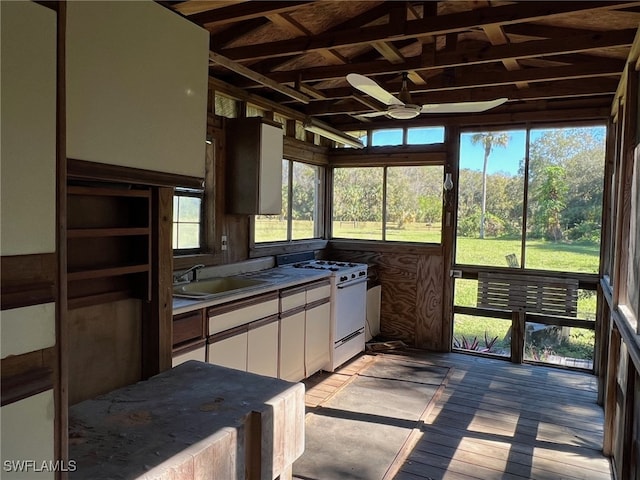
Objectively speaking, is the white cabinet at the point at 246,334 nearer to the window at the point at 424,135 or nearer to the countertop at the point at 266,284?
the countertop at the point at 266,284

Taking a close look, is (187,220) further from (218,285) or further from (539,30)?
(539,30)

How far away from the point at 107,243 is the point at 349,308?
3535 mm

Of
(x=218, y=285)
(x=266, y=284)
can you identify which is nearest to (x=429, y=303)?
(x=266, y=284)

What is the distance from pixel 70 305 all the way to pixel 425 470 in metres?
2.36

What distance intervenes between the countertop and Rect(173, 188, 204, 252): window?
1.93 ft

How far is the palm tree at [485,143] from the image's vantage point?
5172mm

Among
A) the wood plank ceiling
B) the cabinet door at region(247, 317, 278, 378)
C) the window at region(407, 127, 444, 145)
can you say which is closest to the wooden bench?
the window at region(407, 127, 444, 145)

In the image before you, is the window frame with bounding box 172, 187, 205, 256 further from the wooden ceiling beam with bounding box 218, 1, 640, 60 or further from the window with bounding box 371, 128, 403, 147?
the window with bounding box 371, 128, 403, 147

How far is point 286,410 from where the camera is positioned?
5.18 ft

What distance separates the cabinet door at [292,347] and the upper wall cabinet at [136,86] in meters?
2.51

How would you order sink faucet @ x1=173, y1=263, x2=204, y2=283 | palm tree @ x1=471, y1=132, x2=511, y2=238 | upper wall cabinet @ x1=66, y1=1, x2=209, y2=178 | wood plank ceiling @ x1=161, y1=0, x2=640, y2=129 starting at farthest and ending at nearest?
palm tree @ x1=471, y1=132, x2=511, y2=238 → sink faucet @ x1=173, y1=263, x2=204, y2=283 → wood plank ceiling @ x1=161, y1=0, x2=640, y2=129 → upper wall cabinet @ x1=66, y1=1, x2=209, y2=178

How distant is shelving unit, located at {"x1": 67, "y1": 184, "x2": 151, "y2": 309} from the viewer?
1.53 meters

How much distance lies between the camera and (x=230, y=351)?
3.22m

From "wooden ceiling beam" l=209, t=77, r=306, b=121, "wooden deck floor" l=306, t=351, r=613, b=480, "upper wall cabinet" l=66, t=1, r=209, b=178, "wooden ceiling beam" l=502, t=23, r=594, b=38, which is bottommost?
"wooden deck floor" l=306, t=351, r=613, b=480
